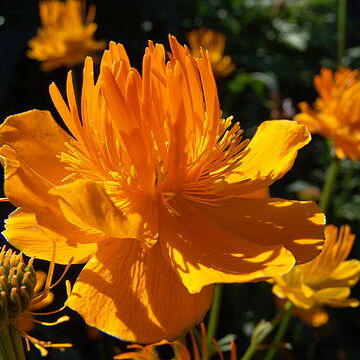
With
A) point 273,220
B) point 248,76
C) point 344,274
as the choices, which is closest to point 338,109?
point 344,274

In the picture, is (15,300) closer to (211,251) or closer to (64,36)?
(211,251)

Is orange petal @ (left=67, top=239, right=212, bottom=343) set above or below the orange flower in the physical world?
above

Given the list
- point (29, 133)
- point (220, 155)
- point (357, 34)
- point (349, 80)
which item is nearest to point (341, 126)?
point (349, 80)

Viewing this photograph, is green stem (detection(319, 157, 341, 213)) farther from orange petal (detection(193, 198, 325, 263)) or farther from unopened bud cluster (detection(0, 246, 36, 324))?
unopened bud cluster (detection(0, 246, 36, 324))

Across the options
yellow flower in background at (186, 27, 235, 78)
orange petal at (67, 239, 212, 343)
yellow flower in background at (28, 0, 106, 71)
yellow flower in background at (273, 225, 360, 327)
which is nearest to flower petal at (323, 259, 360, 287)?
yellow flower in background at (273, 225, 360, 327)

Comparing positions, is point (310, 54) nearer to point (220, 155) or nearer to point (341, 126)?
point (341, 126)
